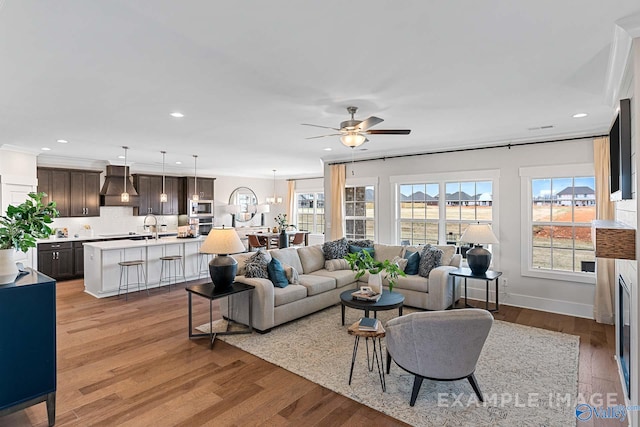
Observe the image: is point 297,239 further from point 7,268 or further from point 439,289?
point 7,268

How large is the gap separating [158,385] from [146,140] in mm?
4108

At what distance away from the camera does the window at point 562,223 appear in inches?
197

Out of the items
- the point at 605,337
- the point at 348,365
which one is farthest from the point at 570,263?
the point at 348,365

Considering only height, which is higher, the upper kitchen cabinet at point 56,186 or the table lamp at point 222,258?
the upper kitchen cabinet at point 56,186

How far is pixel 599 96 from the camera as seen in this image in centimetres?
346

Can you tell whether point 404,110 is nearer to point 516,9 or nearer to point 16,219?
point 516,9

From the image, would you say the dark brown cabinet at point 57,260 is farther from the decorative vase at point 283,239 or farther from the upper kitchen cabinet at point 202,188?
the decorative vase at point 283,239

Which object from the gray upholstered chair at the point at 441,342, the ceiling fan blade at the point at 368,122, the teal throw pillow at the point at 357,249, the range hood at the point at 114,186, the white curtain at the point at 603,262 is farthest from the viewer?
the range hood at the point at 114,186

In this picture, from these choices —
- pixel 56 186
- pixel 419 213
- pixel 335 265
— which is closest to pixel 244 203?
pixel 56 186

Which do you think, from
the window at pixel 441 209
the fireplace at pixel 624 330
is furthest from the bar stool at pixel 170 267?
the fireplace at pixel 624 330

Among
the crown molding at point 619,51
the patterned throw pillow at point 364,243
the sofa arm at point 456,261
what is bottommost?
the sofa arm at point 456,261

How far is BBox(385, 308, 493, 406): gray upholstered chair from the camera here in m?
2.57

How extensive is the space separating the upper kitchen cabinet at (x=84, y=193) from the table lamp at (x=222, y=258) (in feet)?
17.8

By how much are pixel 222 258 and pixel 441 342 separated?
267 centimetres
